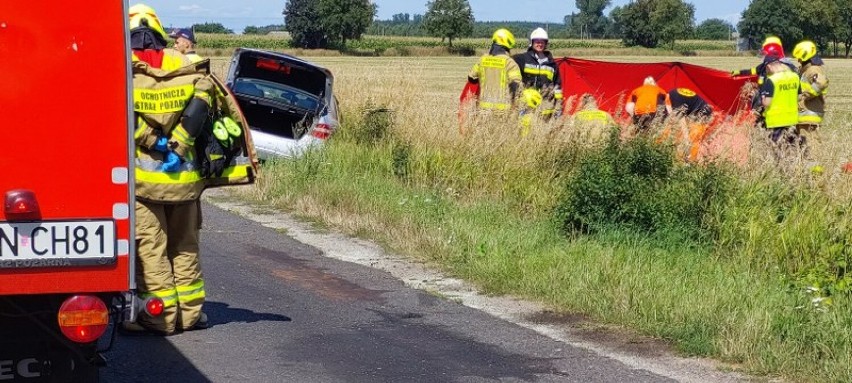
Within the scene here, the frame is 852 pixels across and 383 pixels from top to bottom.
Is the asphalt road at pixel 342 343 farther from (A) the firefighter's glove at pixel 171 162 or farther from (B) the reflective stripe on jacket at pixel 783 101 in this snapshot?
(B) the reflective stripe on jacket at pixel 783 101

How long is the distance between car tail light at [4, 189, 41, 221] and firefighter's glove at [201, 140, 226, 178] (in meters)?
2.45

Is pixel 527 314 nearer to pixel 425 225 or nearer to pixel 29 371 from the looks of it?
pixel 425 225

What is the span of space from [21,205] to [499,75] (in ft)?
36.0

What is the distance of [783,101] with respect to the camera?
14031 millimetres

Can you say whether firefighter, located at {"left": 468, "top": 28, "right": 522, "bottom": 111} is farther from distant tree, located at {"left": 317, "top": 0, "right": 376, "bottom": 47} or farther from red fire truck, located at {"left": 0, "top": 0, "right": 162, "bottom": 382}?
distant tree, located at {"left": 317, "top": 0, "right": 376, "bottom": 47}

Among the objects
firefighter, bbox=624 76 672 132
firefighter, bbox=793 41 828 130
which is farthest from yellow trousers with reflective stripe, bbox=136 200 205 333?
firefighter, bbox=793 41 828 130

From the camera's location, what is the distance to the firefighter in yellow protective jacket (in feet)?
21.1

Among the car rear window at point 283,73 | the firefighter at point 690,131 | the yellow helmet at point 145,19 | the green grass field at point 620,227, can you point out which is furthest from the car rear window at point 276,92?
the yellow helmet at point 145,19

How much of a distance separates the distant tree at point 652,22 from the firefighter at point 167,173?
386ft

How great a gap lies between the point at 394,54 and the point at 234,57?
80.3 metres

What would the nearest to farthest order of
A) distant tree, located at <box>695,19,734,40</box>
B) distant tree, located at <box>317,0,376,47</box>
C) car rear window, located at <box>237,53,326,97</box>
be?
car rear window, located at <box>237,53,326,97</box> → distant tree, located at <box>317,0,376,47</box> → distant tree, located at <box>695,19,734,40</box>

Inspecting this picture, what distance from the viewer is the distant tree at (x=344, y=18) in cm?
11238

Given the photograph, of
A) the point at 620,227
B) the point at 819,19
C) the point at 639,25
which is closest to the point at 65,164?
the point at 620,227

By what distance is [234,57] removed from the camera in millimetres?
15750
